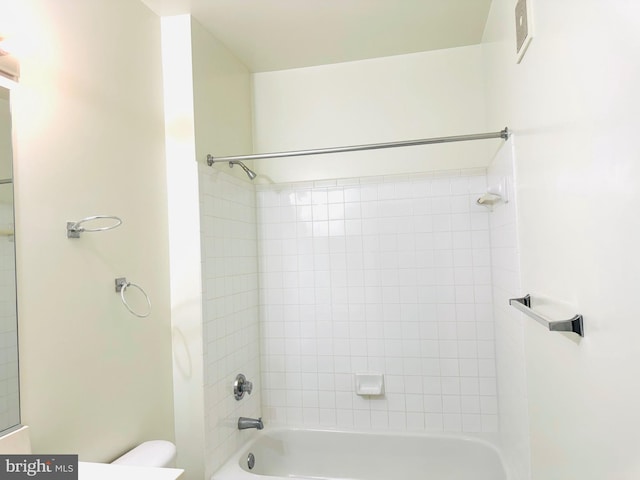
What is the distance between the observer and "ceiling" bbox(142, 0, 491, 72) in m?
2.04

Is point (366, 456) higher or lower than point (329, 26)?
lower

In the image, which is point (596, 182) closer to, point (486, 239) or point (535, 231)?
point (535, 231)

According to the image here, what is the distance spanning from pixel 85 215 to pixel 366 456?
196cm

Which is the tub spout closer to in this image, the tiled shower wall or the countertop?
the tiled shower wall

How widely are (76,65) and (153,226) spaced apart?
69 centimetres

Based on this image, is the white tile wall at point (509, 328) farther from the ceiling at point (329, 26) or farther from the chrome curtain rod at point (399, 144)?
the ceiling at point (329, 26)

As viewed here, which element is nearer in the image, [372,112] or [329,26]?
[329,26]

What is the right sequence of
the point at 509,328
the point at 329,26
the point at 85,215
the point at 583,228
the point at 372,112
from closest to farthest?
1. the point at 583,228
2. the point at 85,215
3. the point at 509,328
4. the point at 329,26
5. the point at 372,112

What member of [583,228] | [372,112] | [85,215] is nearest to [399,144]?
[372,112]

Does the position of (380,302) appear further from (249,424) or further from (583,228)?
(583,228)

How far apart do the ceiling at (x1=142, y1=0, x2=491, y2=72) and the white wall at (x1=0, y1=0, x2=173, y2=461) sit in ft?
1.13

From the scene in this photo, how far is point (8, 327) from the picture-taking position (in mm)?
1221

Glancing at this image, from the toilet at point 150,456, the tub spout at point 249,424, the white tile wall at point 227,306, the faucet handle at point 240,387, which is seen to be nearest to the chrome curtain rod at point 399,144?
the white tile wall at point 227,306
